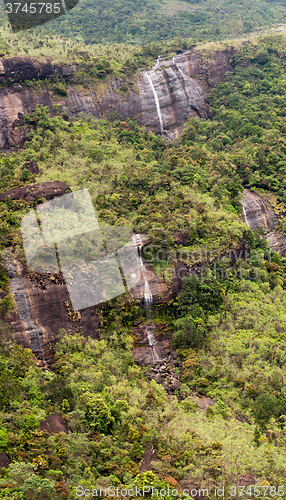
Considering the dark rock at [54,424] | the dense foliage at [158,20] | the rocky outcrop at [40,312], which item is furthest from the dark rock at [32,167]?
the dense foliage at [158,20]

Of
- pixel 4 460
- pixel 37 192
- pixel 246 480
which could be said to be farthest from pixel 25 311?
pixel 246 480

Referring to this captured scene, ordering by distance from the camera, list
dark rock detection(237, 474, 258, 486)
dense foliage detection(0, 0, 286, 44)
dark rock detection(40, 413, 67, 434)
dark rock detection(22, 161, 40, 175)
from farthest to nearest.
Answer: dense foliage detection(0, 0, 286, 44)
dark rock detection(22, 161, 40, 175)
dark rock detection(40, 413, 67, 434)
dark rock detection(237, 474, 258, 486)

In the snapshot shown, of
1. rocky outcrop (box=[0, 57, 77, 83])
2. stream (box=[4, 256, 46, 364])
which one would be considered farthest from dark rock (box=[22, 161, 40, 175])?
rocky outcrop (box=[0, 57, 77, 83])

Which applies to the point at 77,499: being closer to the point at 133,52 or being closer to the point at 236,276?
the point at 236,276

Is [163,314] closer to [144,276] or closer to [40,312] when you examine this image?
[144,276]

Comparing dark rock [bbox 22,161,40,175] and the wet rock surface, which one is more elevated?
dark rock [bbox 22,161,40,175]

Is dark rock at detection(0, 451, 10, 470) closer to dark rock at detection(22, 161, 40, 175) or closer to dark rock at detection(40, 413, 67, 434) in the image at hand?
dark rock at detection(40, 413, 67, 434)
